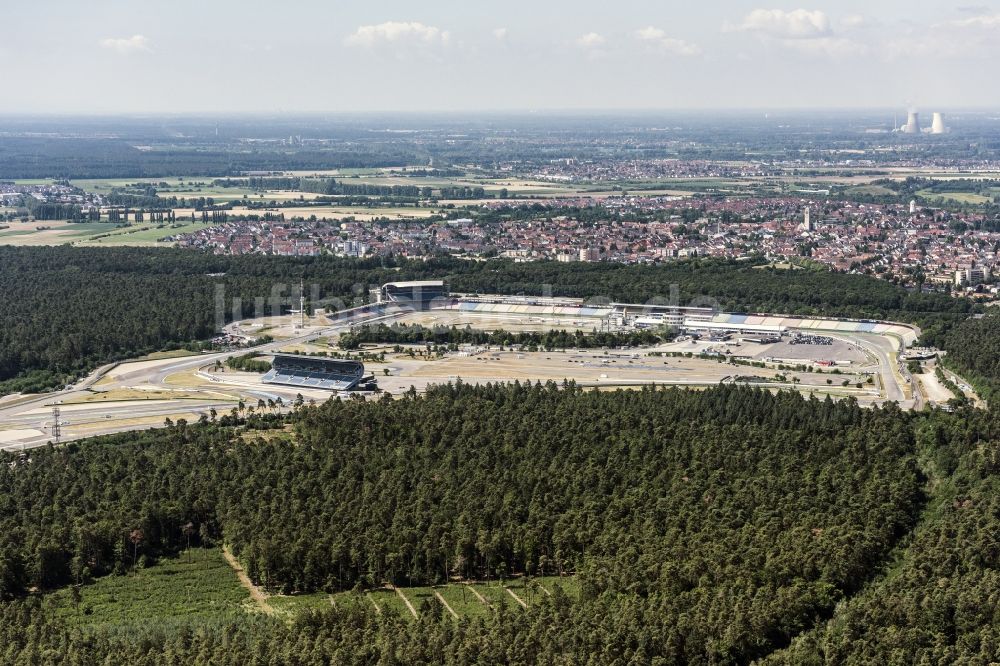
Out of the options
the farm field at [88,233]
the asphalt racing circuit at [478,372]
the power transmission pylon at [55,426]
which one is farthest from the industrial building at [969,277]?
the farm field at [88,233]

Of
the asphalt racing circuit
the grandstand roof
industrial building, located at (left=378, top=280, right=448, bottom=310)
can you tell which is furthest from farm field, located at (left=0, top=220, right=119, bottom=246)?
the asphalt racing circuit

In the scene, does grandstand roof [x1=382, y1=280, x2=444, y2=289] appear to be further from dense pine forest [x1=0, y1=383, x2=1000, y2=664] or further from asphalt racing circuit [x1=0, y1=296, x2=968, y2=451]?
dense pine forest [x1=0, y1=383, x2=1000, y2=664]

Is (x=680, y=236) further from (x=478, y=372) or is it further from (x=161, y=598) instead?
(x=161, y=598)

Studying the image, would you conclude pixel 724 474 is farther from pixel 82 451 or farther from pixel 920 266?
pixel 920 266

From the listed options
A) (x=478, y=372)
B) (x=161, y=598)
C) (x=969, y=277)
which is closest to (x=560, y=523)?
(x=161, y=598)

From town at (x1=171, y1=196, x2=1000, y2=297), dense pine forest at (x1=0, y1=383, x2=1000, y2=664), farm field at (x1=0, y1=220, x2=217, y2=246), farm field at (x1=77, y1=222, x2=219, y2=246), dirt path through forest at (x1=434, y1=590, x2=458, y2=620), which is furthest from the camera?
farm field at (x1=0, y1=220, x2=217, y2=246)

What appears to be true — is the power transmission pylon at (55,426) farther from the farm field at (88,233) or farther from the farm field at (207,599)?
the farm field at (88,233)
